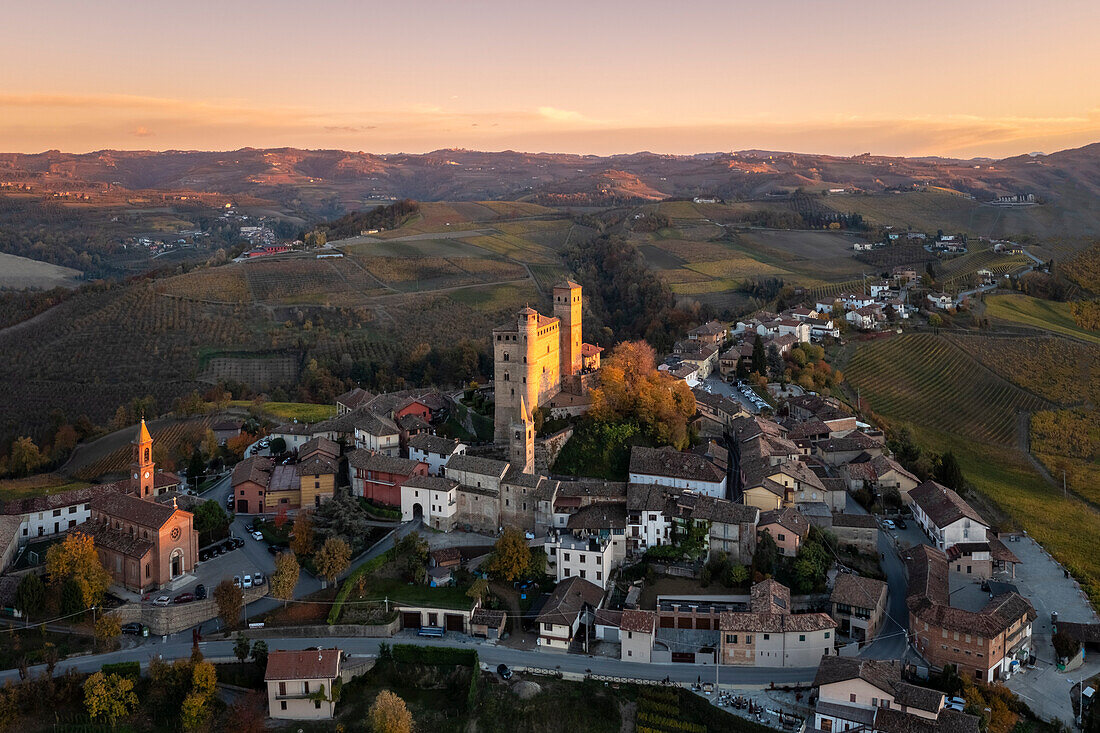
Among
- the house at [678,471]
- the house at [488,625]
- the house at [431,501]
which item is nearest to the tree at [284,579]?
the house at [431,501]

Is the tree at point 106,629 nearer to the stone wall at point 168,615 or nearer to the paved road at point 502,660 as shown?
the paved road at point 502,660

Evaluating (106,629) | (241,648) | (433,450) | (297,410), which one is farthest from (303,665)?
(297,410)

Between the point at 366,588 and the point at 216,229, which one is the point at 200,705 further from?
the point at 216,229

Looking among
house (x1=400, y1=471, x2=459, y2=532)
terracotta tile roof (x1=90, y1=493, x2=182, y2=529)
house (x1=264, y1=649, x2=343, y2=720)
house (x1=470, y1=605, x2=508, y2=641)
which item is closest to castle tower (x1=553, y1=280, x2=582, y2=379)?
house (x1=400, y1=471, x2=459, y2=532)

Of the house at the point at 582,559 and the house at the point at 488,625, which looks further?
the house at the point at 582,559

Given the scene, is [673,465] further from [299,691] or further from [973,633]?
[299,691]

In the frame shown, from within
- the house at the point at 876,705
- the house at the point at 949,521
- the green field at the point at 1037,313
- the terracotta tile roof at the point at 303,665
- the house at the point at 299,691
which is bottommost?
the house at the point at 299,691

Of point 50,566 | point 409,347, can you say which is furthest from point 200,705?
point 409,347
